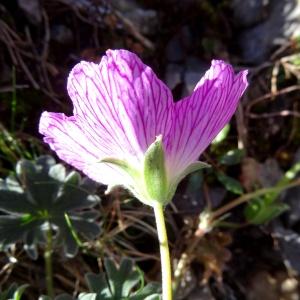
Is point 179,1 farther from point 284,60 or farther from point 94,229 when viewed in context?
point 94,229

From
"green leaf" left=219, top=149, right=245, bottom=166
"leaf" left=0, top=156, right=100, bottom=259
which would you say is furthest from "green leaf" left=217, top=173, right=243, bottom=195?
"leaf" left=0, top=156, right=100, bottom=259

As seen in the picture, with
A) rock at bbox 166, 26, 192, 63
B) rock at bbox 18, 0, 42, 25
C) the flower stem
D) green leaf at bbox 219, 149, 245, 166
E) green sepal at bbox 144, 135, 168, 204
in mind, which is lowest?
the flower stem

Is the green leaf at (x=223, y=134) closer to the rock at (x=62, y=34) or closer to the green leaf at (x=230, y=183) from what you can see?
the green leaf at (x=230, y=183)

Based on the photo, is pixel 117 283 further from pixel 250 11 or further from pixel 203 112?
pixel 250 11

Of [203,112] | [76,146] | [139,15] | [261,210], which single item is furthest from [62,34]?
[203,112]

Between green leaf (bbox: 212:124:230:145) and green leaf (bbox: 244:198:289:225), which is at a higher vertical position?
green leaf (bbox: 212:124:230:145)

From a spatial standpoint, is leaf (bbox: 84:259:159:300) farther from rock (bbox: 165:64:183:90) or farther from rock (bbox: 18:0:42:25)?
rock (bbox: 18:0:42:25)
